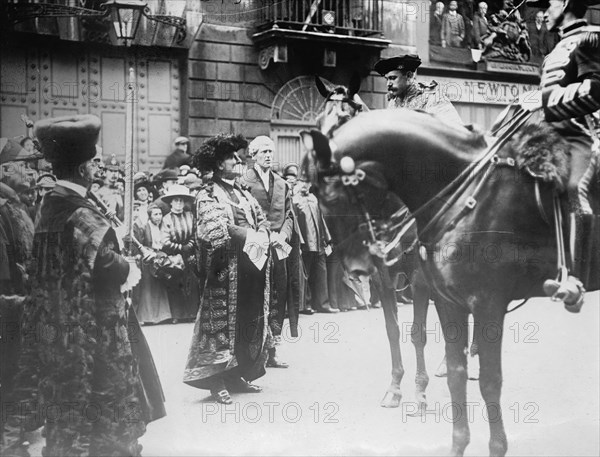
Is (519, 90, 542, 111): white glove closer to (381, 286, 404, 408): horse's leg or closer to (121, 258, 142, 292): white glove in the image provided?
(381, 286, 404, 408): horse's leg

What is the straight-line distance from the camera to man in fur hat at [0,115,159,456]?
4566 millimetres

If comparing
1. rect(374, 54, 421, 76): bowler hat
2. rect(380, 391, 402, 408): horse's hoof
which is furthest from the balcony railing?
rect(380, 391, 402, 408): horse's hoof

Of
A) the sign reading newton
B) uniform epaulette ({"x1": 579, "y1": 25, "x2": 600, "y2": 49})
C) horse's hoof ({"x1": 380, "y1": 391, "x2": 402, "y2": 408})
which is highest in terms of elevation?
uniform epaulette ({"x1": 579, "y1": 25, "x2": 600, "y2": 49})

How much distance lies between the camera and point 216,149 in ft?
17.3

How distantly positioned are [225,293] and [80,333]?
1.19m

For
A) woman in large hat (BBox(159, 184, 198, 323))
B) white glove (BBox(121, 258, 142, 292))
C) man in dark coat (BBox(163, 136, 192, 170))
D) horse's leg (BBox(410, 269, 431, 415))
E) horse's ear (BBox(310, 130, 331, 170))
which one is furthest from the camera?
woman in large hat (BBox(159, 184, 198, 323))

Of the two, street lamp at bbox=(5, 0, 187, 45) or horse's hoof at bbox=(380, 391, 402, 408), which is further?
horse's hoof at bbox=(380, 391, 402, 408)

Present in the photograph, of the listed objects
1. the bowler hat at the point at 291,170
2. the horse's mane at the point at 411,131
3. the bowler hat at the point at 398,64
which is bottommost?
the bowler hat at the point at 291,170

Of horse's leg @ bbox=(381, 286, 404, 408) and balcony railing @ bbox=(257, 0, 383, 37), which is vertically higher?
balcony railing @ bbox=(257, 0, 383, 37)

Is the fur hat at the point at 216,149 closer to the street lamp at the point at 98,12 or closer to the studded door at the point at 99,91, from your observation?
the studded door at the point at 99,91

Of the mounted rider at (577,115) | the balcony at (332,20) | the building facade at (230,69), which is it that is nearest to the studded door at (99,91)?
the building facade at (230,69)

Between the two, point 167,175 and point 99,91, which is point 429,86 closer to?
point 167,175

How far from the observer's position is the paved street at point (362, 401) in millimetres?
4961

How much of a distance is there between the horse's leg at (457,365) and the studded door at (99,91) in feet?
6.34
